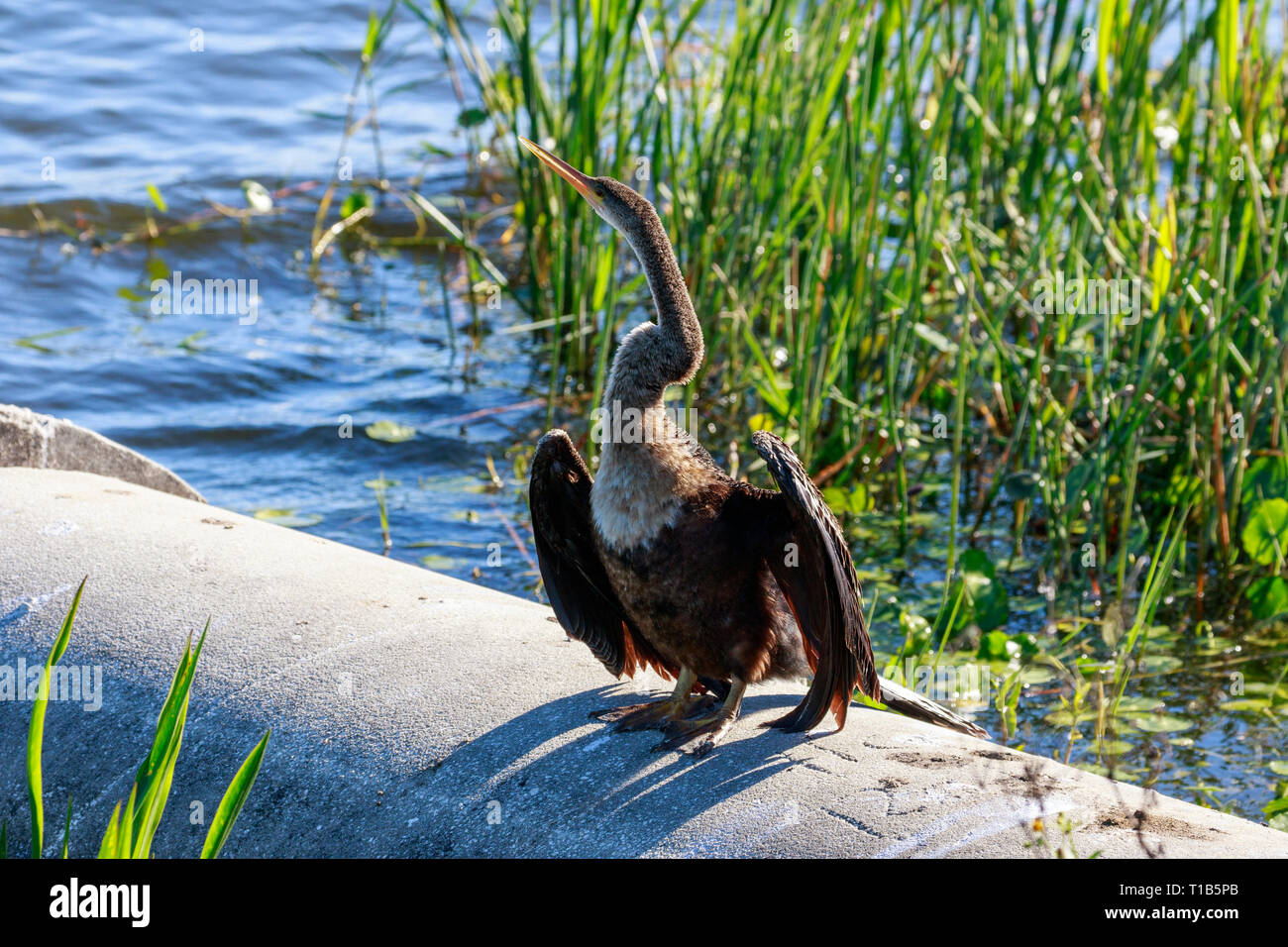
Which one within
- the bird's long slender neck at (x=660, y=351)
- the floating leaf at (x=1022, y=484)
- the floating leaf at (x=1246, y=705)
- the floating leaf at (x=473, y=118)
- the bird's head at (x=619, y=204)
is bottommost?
the floating leaf at (x=1246, y=705)

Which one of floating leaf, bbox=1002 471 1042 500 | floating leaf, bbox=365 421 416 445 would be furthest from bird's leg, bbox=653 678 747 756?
floating leaf, bbox=365 421 416 445

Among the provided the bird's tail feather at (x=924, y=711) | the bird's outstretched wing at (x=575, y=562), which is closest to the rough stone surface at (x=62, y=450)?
the bird's outstretched wing at (x=575, y=562)

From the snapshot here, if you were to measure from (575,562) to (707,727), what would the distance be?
481 millimetres

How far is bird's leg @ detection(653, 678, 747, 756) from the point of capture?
7.80 ft

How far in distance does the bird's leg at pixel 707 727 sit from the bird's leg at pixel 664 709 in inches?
1.3

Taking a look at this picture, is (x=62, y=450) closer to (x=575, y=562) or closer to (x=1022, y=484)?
(x=575, y=562)

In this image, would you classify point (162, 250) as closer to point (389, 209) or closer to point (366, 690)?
point (389, 209)

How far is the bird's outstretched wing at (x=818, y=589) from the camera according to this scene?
2.28 m

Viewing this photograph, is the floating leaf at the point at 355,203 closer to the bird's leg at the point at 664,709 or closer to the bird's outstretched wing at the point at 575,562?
the bird's outstretched wing at the point at 575,562

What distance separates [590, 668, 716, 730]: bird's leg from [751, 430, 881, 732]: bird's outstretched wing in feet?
0.65

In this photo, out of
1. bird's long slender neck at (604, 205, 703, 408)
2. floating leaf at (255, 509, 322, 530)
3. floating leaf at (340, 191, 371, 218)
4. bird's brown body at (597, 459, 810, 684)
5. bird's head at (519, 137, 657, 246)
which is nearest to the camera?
bird's brown body at (597, 459, 810, 684)

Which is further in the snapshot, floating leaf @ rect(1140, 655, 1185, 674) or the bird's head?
floating leaf @ rect(1140, 655, 1185, 674)

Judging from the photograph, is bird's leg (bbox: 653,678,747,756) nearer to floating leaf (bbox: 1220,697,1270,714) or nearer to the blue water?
floating leaf (bbox: 1220,697,1270,714)

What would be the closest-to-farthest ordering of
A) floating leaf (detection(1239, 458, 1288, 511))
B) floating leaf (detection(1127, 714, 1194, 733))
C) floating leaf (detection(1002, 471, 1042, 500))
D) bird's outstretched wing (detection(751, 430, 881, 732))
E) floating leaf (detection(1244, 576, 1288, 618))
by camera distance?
bird's outstretched wing (detection(751, 430, 881, 732)) < floating leaf (detection(1127, 714, 1194, 733)) < floating leaf (detection(1244, 576, 1288, 618)) < floating leaf (detection(1239, 458, 1288, 511)) < floating leaf (detection(1002, 471, 1042, 500))
